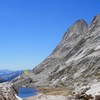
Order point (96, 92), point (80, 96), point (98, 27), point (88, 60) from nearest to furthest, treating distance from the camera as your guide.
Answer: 1. point (96, 92)
2. point (80, 96)
3. point (88, 60)
4. point (98, 27)

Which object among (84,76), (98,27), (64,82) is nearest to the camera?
(84,76)

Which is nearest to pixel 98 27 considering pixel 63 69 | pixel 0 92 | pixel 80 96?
pixel 63 69

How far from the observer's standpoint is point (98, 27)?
654ft

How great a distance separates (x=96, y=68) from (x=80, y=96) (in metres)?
83.7

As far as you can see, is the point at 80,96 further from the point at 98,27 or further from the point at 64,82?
the point at 98,27

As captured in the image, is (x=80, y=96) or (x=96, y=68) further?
(x=96, y=68)

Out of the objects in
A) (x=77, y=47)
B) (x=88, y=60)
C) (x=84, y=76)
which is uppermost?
(x=77, y=47)

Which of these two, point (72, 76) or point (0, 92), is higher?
point (72, 76)

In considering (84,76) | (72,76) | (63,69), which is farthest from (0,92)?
(63,69)

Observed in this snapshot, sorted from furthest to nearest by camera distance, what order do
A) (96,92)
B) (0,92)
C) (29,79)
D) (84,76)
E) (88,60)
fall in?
(29,79), (88,60), (84,76), (96,92), (0,92)

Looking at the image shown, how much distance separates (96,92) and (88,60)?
343 feet

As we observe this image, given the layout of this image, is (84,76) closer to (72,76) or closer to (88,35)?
(72,76)

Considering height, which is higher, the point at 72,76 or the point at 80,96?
the point at 72,76

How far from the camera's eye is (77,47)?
630 ft
